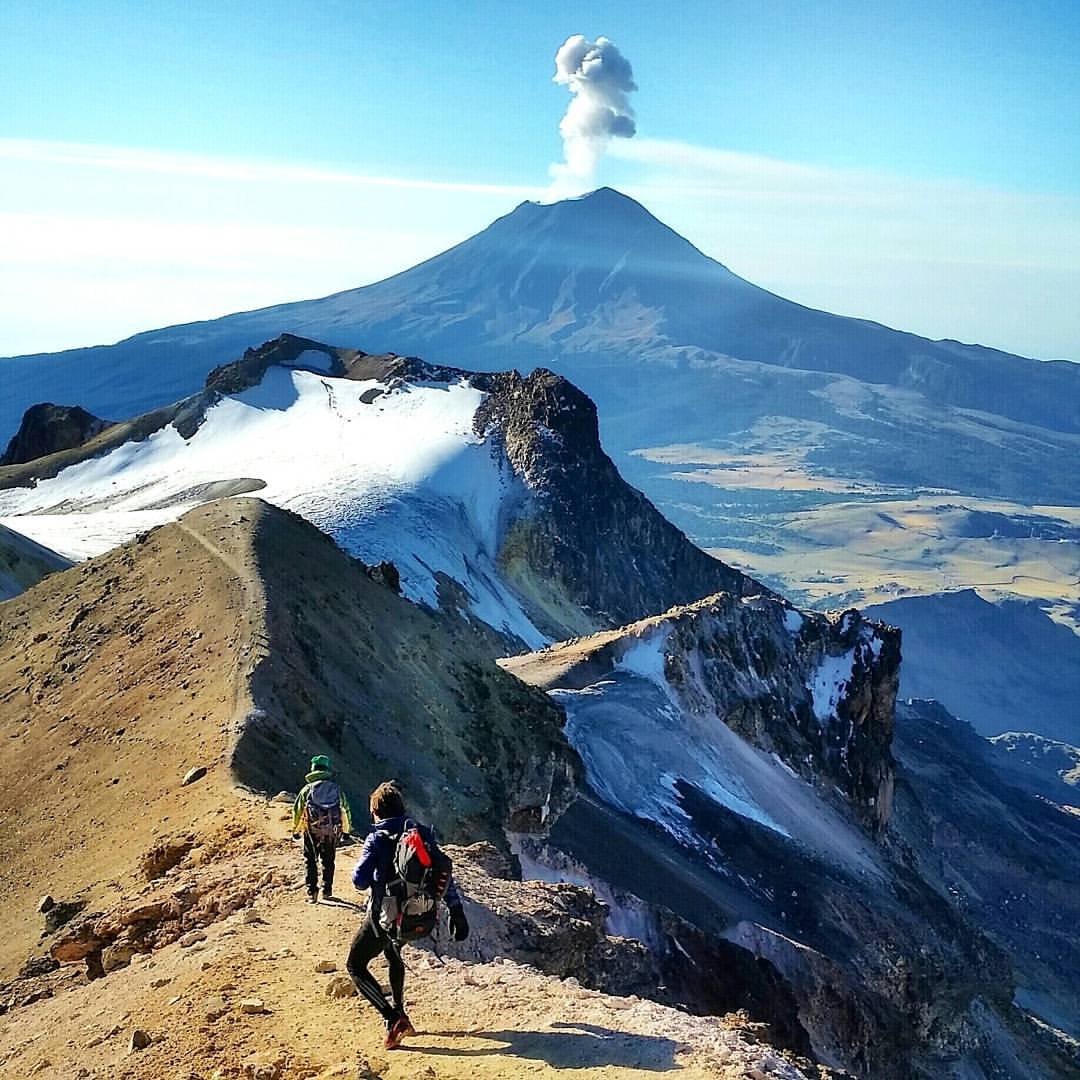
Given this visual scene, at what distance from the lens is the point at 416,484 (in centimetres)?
5856

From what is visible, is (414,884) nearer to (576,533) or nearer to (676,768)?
(676,768)

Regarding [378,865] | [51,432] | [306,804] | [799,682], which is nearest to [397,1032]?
[378,865]

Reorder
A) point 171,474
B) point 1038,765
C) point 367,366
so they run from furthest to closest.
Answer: point 1038,765, point 367,366, point 171,474

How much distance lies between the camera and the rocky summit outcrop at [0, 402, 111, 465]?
270ft

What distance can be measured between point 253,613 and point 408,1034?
12.2m

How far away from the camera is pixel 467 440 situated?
218 feet

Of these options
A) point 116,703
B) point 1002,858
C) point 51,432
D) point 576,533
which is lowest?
point 1002,858

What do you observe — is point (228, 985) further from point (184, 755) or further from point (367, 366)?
point (367, 366)

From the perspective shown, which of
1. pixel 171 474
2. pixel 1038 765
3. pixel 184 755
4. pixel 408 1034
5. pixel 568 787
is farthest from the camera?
pixel 1038 765

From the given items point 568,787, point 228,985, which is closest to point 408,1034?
point 228,985

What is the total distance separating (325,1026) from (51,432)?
81.3m

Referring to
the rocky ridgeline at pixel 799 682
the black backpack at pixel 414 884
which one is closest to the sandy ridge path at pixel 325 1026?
the black backpack at pixel 414 884

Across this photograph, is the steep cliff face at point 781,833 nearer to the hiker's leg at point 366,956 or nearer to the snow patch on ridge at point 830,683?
the snow patch on ridge at point 830,683

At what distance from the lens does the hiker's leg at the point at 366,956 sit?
27.3 ft
